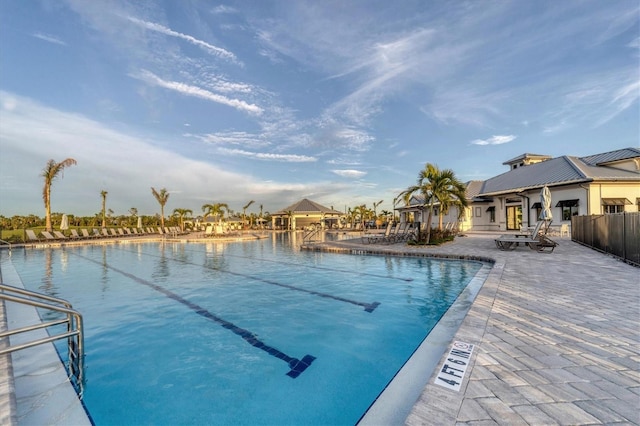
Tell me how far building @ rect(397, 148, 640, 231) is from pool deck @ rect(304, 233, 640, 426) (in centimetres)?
1155

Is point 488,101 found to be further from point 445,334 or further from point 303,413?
point 303,413

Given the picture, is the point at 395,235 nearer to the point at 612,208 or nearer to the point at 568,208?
the point at 568,208

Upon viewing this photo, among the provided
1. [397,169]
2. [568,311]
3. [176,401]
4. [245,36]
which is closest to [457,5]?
[245,36]

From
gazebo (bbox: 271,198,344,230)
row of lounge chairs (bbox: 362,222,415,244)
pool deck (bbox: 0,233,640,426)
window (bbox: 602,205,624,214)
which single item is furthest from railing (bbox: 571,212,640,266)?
gazebo (bbox: 271,198,344,230)

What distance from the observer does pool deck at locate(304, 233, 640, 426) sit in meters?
1.83

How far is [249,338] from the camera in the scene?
174 inches

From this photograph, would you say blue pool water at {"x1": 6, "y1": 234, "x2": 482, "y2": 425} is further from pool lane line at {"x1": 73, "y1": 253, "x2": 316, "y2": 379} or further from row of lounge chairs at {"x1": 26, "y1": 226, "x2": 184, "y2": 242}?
row of lounge chairs at {"x1": 26, "y1": 226, "x2": 184, "y2": 242}

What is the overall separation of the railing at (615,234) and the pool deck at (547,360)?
3.26 meters

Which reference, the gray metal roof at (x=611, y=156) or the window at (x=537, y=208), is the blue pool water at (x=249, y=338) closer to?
the window at (x=537, y=208)

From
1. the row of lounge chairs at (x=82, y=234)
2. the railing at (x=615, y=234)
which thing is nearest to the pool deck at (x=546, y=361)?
the railing at (x=615, y=234)

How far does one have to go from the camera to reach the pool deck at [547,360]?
6.01 ft

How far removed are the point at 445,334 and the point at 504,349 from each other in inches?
31.1

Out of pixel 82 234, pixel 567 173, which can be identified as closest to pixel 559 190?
pixel 567 173

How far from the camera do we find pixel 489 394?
204cm
